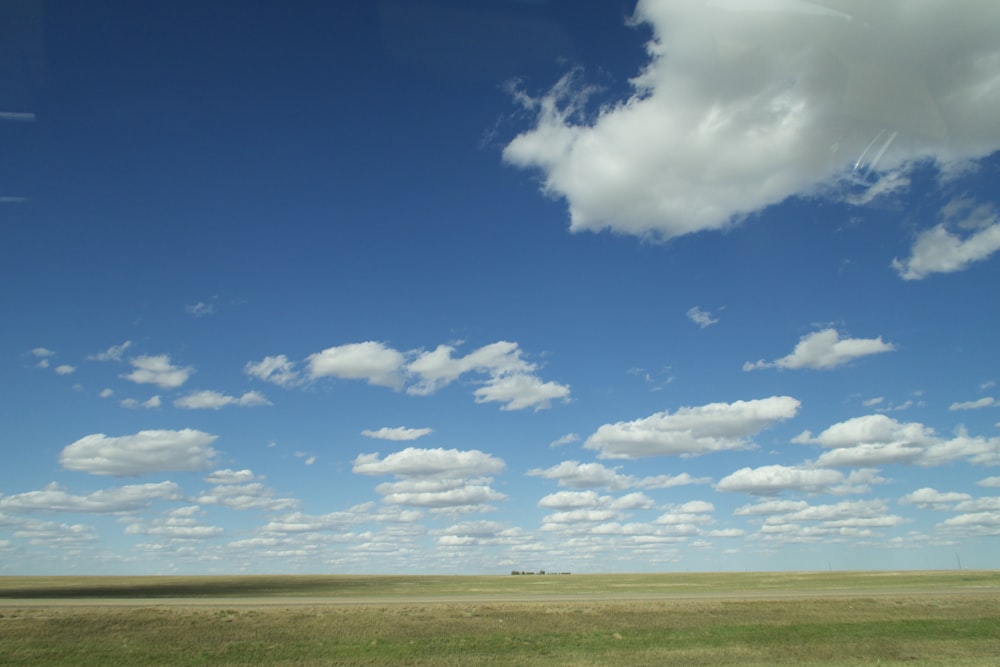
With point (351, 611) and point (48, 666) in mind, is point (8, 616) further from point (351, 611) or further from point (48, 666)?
point (351, 611)

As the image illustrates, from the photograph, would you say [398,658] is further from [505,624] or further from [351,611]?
Result: [351,611]

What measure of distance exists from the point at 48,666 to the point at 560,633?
75.8ft

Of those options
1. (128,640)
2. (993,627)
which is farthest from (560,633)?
(993,627)

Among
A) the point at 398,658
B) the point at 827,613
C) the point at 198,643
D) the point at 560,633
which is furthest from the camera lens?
the point at 827,613

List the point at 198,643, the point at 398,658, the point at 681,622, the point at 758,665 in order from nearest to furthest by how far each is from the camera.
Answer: the point at 758,665, the point at 398,658, the point at 198,643, the point at 681,622

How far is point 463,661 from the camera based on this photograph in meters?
29.0

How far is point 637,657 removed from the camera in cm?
3022

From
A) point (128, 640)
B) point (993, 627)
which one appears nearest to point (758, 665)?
point (993, 627)

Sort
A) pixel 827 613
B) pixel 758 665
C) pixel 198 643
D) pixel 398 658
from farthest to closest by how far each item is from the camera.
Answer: pixel 827 613 < pixel 198 643 < pixel 398 658 < pixel 758 665

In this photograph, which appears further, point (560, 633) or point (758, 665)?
point (560, 633)

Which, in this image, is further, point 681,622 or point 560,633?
point 681,622

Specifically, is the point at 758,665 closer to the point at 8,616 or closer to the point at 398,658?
the point at 398,658

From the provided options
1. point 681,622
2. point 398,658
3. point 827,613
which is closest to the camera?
point 398,658

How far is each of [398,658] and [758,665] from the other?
15081 millimetres
